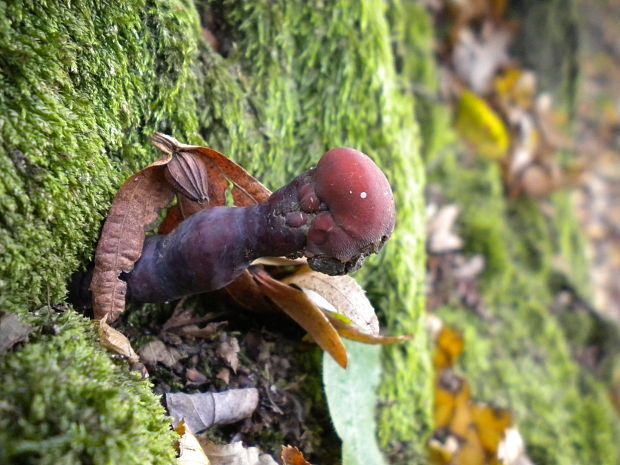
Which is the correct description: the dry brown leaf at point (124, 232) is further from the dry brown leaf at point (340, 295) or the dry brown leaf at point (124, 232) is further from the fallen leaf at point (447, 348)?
the fallen leaf at point (447, 348)

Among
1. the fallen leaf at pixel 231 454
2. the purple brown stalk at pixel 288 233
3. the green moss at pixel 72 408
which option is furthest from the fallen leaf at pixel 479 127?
the green moss at pixel 72 408

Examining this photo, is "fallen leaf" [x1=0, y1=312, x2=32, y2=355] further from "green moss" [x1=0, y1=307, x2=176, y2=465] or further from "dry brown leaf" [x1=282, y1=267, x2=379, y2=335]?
"dry brown leaf" [x1=282, y1=267, x2=379, y2=335]

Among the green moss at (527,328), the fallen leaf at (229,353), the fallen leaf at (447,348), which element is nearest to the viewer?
the fallen leaf at (229,353)

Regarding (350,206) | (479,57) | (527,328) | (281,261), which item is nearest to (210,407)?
(281,261)

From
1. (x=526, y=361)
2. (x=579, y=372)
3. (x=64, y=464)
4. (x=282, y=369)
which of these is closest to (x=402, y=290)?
(x=282, y=369)

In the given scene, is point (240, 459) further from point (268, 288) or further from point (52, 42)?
point (52, 42)

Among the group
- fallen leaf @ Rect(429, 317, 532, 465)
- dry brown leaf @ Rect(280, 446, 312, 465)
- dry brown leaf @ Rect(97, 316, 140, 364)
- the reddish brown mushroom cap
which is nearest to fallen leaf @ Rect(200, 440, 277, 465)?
dry brown leaf @ Rect(280, 446, 312, 465)

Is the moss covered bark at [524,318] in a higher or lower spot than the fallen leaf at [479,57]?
lower

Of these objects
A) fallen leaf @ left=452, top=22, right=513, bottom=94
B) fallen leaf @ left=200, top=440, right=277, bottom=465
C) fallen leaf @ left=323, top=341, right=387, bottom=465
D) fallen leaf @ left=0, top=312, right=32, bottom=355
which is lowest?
fallen leaf @ left=323, top=341, right=387, bottom=465
